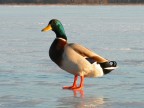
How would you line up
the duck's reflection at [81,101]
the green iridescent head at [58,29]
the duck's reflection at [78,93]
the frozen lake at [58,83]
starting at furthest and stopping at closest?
the green iridescent head at [58,29]
the duck's reflection at [78,93]
the frozen lake at [58,83]
the duck's reflection at [81,101]

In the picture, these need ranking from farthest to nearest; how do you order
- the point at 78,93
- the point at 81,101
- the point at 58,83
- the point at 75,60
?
the point at 58,83 → the point at 75,60 → the point at 78,93 → the point at 81,101

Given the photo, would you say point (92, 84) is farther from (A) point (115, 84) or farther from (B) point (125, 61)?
(B) point (125, 61)

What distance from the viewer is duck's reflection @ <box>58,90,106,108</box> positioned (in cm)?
459

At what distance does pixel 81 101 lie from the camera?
4840 millimetres

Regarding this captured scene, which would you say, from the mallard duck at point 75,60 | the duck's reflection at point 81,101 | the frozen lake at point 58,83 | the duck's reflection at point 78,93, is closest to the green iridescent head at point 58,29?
the mallard duck at point 75,60

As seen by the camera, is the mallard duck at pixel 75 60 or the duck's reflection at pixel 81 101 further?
the mallard duck at pixel 75 60

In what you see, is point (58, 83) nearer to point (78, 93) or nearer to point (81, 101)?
point (78, 93)

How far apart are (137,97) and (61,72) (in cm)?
222

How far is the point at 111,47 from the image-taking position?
10445 mm

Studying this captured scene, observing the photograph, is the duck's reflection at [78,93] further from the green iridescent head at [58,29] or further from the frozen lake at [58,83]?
the green iridescent head at [58,29]

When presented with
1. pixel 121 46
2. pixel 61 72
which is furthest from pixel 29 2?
pixel 61 72

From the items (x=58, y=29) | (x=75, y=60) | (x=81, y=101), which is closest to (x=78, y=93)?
(x=75, y=60)

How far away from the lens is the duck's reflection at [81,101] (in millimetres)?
4586

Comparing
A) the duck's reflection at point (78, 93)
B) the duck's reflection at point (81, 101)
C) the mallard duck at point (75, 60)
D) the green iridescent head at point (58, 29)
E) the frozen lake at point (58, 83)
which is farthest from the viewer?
the green iridescent head at point (58, 29)
